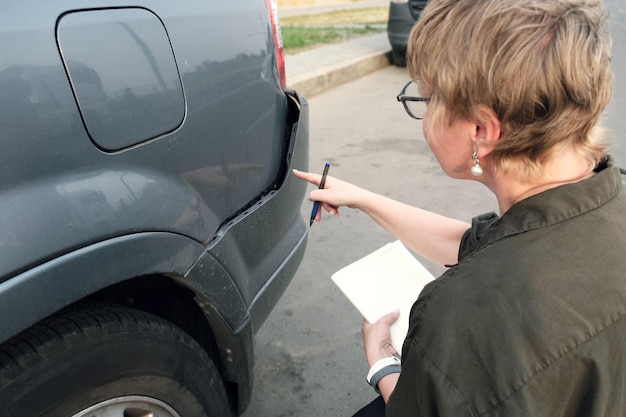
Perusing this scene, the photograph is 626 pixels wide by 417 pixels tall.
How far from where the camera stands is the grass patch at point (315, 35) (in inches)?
324

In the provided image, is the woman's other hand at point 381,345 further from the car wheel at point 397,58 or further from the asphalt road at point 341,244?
the car wheel at point 397,58

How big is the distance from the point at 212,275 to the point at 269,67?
68 centimetres

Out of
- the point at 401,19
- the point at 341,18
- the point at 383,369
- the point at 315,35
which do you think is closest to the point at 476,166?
the point at 383,369

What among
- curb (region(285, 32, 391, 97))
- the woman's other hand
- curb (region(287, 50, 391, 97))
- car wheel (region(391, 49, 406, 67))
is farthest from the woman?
car wheel (region(391, 49, 406, 67))

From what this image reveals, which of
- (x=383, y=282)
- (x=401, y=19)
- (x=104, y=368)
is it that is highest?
(x=104, y=368)

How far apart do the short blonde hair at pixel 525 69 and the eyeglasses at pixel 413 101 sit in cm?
11

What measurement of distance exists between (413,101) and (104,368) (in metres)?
0.85

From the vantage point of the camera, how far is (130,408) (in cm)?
128

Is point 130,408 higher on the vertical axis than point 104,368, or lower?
lower

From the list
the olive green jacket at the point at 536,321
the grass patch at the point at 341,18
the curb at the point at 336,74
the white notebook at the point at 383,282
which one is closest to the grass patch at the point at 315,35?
the curb at the point at 336,74

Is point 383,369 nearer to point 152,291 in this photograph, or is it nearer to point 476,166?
point 476,166

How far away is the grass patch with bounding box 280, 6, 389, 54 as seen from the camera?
8570mm

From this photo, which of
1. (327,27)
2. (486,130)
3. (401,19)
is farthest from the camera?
(327,27)

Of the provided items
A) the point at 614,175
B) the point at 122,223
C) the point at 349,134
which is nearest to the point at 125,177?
the point at 122,223
